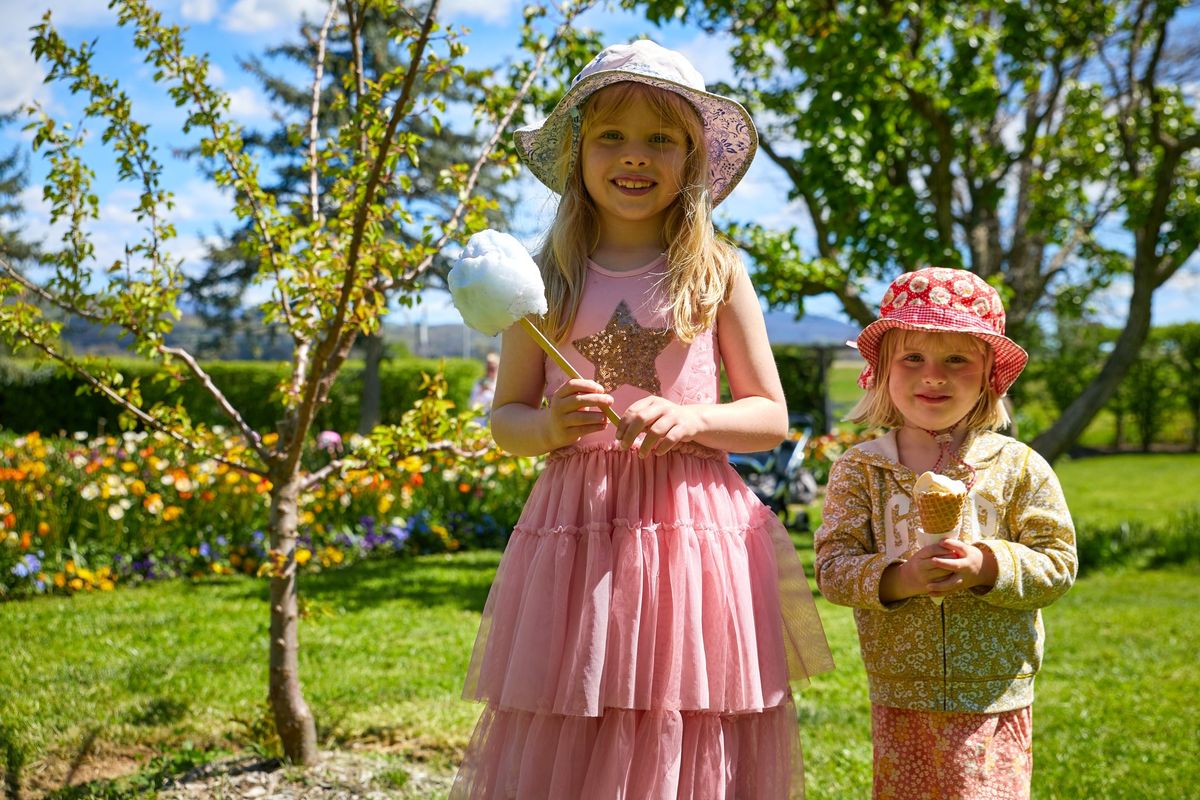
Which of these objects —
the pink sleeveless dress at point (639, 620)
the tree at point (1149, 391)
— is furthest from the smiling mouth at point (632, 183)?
the tree at point (1149, 391)

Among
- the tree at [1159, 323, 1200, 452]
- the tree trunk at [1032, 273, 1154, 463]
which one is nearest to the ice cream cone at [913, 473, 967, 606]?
the tree trunk at [1032, 273, 1154, 463]

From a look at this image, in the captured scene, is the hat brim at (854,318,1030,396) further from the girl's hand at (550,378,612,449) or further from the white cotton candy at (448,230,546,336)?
the white cotton candy at (448,230,546,336)

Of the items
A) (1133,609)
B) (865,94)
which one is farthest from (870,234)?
(1133,609)

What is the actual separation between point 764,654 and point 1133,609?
17.9ft

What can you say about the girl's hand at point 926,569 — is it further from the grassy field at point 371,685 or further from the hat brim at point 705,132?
the grassy field at point 371,685

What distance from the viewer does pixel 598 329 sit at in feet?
6.44

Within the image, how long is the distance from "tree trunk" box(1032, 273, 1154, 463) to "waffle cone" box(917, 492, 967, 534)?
6.41 m

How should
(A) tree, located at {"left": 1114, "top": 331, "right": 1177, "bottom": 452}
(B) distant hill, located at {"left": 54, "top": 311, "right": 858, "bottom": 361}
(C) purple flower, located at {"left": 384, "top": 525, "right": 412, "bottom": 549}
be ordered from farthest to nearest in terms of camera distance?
1. (A) tree, located at {"left": 1114, "top": 331, "right": 1177, "bottom": 452}
2. (C) purple flower, located at {"left": 384, "top": 525, "right": 412, "bottom": 549}
3. (B) distant hill, located at {"left": 54, "top": 311, "right": 858, "bottom": 361}

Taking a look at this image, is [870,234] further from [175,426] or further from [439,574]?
[175,426]

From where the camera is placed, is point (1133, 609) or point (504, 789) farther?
point (1133, 609)

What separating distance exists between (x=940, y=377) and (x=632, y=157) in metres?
0.70

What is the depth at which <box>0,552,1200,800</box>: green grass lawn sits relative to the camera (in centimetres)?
332

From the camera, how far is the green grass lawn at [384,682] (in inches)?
131

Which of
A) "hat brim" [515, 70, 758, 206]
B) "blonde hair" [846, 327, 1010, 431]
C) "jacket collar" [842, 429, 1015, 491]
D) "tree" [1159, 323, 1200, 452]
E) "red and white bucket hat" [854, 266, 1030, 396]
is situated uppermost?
"tree" [1159, 323, 1200, 452]
